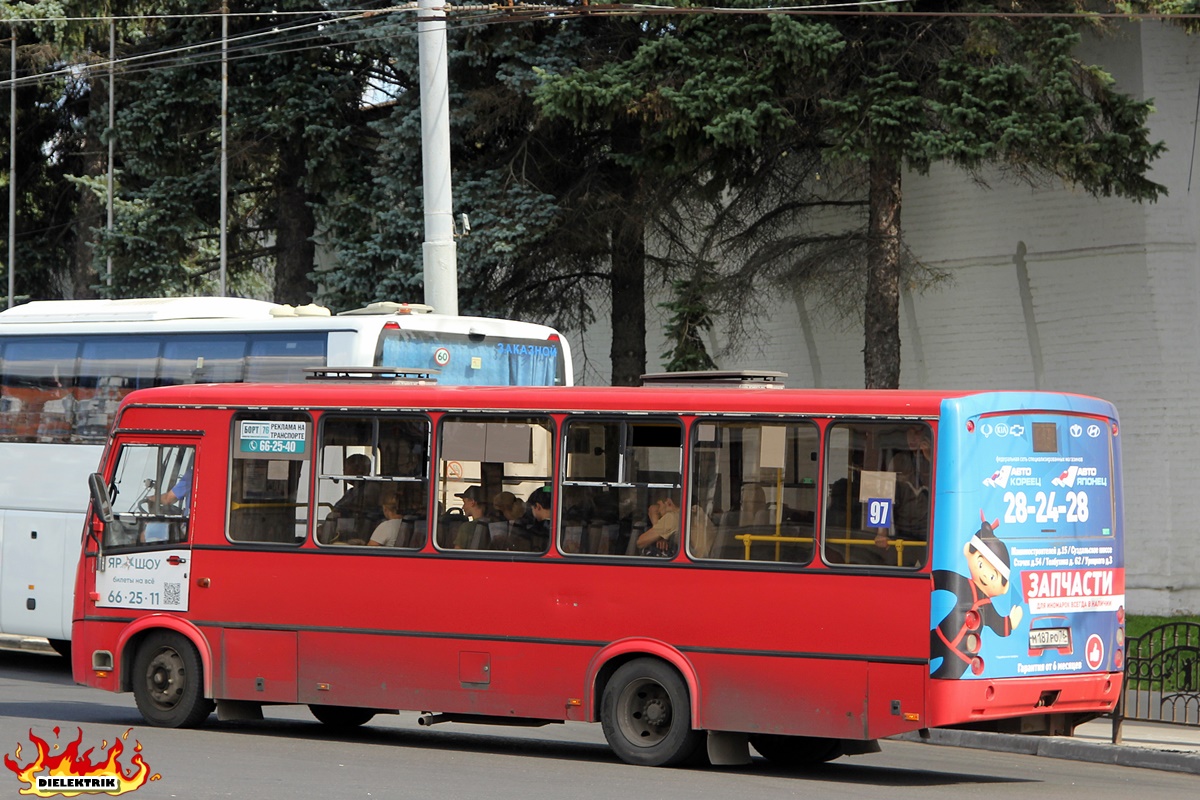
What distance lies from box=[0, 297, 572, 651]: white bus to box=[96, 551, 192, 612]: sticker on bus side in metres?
3.22

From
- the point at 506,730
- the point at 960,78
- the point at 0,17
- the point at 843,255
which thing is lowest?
the point at 506,730

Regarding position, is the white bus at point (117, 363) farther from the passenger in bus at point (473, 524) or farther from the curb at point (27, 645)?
the passenger in bus at point (473, 524)

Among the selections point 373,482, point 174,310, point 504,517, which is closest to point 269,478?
point 373,482

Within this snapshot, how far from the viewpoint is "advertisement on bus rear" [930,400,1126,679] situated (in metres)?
10.2

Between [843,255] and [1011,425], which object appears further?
[843,255]

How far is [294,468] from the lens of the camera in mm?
12562

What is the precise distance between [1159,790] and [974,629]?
7.63 feet

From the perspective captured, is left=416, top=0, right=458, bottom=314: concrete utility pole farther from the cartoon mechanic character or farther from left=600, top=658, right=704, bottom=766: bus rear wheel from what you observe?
the cartoon mechanic character

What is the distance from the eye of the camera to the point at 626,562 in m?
11.3

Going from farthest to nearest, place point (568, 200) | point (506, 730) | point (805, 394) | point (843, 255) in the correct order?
point (568, 200), point (843, 255), point (506, 730), point (805, 394)

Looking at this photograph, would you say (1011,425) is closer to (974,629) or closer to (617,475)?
(974,629)

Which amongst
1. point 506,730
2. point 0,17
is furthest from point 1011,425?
point 0,17

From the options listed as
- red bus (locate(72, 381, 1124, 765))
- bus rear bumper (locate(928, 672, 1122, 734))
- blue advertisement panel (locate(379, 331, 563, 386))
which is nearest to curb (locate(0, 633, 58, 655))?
blue advertisement panel (locate(379, 331, 563, 386))

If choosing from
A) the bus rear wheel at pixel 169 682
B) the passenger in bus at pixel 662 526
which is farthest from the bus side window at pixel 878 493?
the bus rear wheel at pixel 169 682
